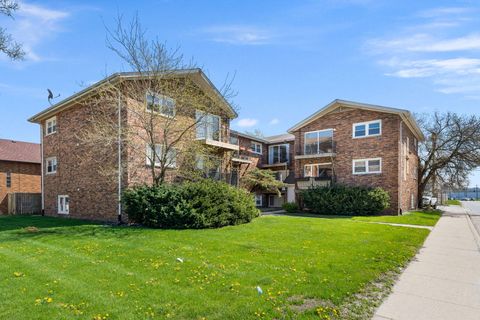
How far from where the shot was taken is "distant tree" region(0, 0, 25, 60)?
7.90 m

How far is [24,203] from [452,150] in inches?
1361

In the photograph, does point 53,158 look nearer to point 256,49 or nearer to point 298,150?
point 256,49

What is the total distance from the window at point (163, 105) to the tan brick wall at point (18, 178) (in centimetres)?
1753

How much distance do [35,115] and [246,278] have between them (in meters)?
20.3

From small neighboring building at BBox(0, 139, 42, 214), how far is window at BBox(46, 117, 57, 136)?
7.11 meters

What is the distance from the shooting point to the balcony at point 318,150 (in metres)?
25.9

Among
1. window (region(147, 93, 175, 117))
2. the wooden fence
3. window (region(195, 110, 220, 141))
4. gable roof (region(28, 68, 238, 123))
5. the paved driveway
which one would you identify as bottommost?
the paved driveway

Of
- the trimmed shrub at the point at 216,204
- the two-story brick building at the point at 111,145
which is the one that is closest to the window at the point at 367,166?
the two-story brick building at the point at 111,145

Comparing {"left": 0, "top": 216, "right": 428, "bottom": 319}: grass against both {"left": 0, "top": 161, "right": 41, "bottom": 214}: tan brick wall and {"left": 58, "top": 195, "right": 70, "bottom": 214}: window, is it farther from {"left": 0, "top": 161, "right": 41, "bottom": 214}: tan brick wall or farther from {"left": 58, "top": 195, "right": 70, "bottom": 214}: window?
{"left": 0, "top": 161, "right": 41, "bottom": 214}: tan brick wall

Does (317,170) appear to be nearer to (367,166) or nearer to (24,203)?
(367,166)

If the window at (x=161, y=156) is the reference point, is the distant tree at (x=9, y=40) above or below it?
above

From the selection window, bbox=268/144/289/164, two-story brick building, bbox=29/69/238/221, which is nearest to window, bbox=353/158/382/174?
window, bbox=268/144/289/164

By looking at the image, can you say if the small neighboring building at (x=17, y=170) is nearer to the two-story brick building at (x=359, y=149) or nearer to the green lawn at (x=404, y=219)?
the two-story brick building at (x=359, y=149)

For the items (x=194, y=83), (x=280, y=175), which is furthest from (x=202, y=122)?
(x=280, y=175)
